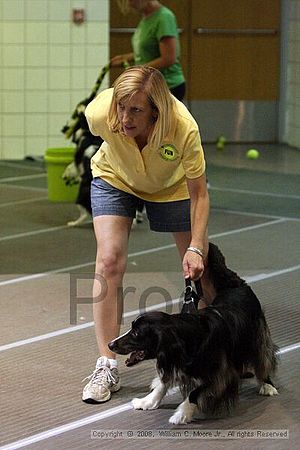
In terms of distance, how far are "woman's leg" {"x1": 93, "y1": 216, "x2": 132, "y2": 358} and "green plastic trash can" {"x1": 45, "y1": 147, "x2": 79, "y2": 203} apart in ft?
14.1

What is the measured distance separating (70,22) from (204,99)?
7.15ft

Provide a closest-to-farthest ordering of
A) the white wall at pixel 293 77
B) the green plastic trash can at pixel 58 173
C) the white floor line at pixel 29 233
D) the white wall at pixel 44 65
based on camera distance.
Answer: the white floor line at pixel 29 233 < the green plastic trash can at pixel 58 173 < the white wall at pixel 44 65 < the white wall at pixel 293 77

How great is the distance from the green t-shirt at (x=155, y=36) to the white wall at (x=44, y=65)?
3040 millimetres

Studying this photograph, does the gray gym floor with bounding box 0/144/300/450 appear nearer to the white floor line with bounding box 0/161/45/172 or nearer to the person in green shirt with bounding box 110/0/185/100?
the white floor line with bounding box 0/161/45/172

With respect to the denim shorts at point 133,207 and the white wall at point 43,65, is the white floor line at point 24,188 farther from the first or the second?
the denim shorts at point 133,207

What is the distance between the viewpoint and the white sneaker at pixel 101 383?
4203 mm

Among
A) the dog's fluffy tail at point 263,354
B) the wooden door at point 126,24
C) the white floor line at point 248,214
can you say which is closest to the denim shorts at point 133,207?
the dog's fluffy tail at point 263,354

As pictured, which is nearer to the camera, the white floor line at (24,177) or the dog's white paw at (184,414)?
the dog's white paw at (184,414)

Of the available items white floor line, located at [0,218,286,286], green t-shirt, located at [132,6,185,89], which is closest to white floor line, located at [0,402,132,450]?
white floor line, located at [0,218,286,286]

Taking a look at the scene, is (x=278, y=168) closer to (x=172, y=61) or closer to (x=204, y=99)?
(x=204, y=99)

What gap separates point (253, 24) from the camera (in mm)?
12438

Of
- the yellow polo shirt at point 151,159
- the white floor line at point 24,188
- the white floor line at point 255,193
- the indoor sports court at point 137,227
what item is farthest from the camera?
the white floor line at point 24,188

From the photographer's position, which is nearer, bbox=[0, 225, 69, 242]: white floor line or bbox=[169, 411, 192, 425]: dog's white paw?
bbox=[169, 411, 192, 425]: dog's white paw

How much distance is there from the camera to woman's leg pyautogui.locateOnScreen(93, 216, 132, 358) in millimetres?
4297
